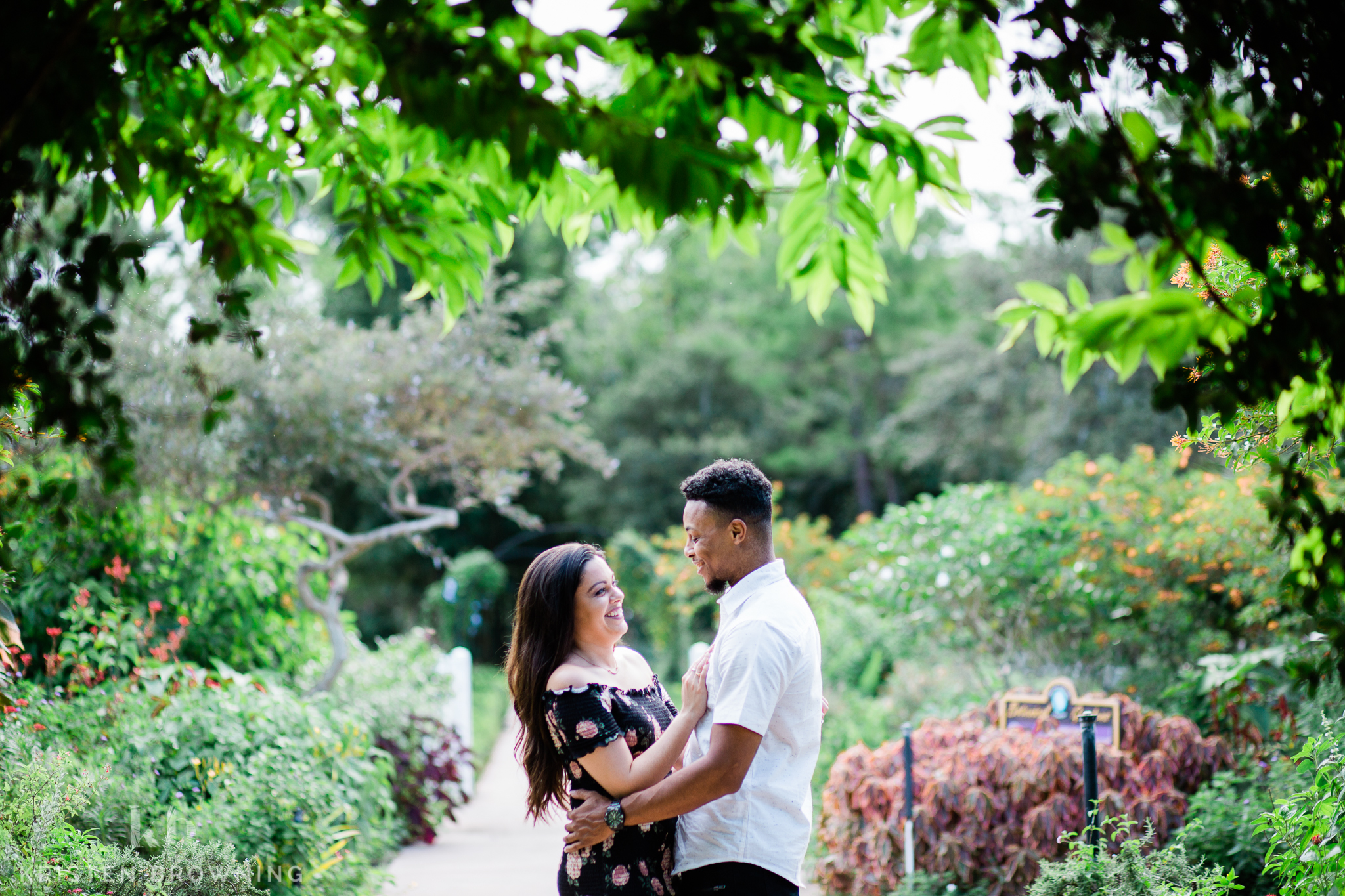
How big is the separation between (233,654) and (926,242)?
21.4 meters

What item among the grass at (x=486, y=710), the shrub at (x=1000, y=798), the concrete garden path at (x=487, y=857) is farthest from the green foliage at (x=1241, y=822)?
the grass at (x=486, y=710)

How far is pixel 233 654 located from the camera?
6.61m

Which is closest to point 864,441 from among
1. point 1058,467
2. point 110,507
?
point 1058,467

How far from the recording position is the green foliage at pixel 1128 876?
3.72m

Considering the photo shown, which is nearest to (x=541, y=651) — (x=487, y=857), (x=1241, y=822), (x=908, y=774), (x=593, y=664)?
(x=593, y=664)

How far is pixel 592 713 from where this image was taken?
2.69 meters

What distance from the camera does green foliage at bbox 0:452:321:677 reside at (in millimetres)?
5703

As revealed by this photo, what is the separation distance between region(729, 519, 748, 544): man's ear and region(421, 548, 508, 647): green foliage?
567 inches

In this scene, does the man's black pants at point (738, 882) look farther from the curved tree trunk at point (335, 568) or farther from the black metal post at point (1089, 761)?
the curved tree trunk at point (335, 568)

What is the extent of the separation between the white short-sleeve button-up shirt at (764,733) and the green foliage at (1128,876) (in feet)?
5.73

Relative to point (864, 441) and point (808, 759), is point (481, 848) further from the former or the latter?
point (864, 441)

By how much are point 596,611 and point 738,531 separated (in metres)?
0.47

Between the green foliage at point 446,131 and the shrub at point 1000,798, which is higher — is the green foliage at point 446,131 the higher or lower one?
the higher one

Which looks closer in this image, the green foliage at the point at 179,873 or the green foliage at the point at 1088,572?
the green foliage at the point at 179,873
